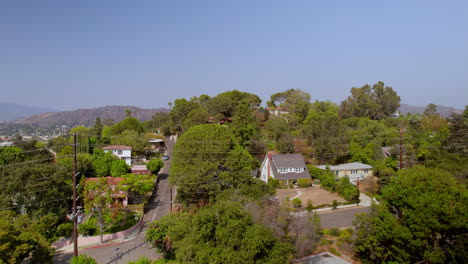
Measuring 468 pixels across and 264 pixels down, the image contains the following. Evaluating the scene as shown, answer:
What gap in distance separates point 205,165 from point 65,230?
11.5 metres

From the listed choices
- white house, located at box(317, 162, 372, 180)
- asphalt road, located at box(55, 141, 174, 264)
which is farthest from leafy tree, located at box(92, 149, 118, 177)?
white house, located at box(317, 162, 372, 180)

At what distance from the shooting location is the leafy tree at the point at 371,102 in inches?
2527

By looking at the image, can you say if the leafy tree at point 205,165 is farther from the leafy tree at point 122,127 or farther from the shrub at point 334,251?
the leafy tree at point 122,127

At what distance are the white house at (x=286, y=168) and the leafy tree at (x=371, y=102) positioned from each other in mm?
34563

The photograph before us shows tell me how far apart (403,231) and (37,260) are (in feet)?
59.9

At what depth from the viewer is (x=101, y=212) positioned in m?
20.2


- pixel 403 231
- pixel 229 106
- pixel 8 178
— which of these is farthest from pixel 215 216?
pixel 229 106

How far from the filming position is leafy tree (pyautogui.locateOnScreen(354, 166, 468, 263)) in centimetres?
1302

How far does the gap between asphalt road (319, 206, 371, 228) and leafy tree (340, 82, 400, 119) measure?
4124 cm

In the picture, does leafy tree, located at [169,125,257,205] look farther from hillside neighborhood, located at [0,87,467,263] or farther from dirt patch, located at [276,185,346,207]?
dirt patch, located at [276,185,346,207]

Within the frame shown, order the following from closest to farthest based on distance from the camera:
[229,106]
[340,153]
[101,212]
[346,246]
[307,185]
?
1. [346,246]
2. [101,212]
3. [307,185]
4. [340,153]
5. [229,106]

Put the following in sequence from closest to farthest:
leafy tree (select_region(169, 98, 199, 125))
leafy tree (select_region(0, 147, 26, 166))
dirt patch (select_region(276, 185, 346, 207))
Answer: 1. dirt patch (select_region(276, 185, 346, 207))
2. leafy tree (select_region(0, 147, 26, 166))
3. leafy tree (select_region(169, 98, 199, 125))

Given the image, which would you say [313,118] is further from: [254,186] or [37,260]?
[37,260]

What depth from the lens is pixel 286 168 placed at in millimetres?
33531
